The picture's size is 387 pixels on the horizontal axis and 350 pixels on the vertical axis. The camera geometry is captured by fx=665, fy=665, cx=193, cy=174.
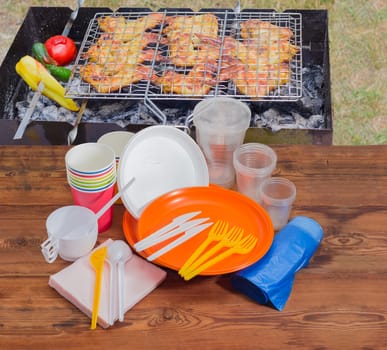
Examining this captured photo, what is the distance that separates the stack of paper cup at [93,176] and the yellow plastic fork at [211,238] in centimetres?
32

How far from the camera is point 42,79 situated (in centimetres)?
313

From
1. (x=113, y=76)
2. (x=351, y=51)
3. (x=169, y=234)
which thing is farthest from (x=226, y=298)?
(x=351, y=51)

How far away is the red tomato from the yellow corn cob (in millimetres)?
305

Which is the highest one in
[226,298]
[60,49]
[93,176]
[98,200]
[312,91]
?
[93,176]

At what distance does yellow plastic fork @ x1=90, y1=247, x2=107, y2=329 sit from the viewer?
1700 millimetres

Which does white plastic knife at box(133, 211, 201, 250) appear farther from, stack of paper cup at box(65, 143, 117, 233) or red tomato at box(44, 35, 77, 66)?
red tomato at box(44, 35, 77, 66)

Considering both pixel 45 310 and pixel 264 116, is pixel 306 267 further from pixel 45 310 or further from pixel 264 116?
pixel 264 116

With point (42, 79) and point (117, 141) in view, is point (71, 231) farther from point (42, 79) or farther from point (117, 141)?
point (42, 79)

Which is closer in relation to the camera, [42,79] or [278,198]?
[278,198]

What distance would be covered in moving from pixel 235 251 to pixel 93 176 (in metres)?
0.45

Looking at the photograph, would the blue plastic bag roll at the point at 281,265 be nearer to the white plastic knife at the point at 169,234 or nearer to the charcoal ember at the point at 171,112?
the white plastic knife at the point at 169,234

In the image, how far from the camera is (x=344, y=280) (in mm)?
1849

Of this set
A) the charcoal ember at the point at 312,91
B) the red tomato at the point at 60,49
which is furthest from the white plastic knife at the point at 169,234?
the red tomato at the point at 60,49

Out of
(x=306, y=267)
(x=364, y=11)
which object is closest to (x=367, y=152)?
(x=306, y=267)
